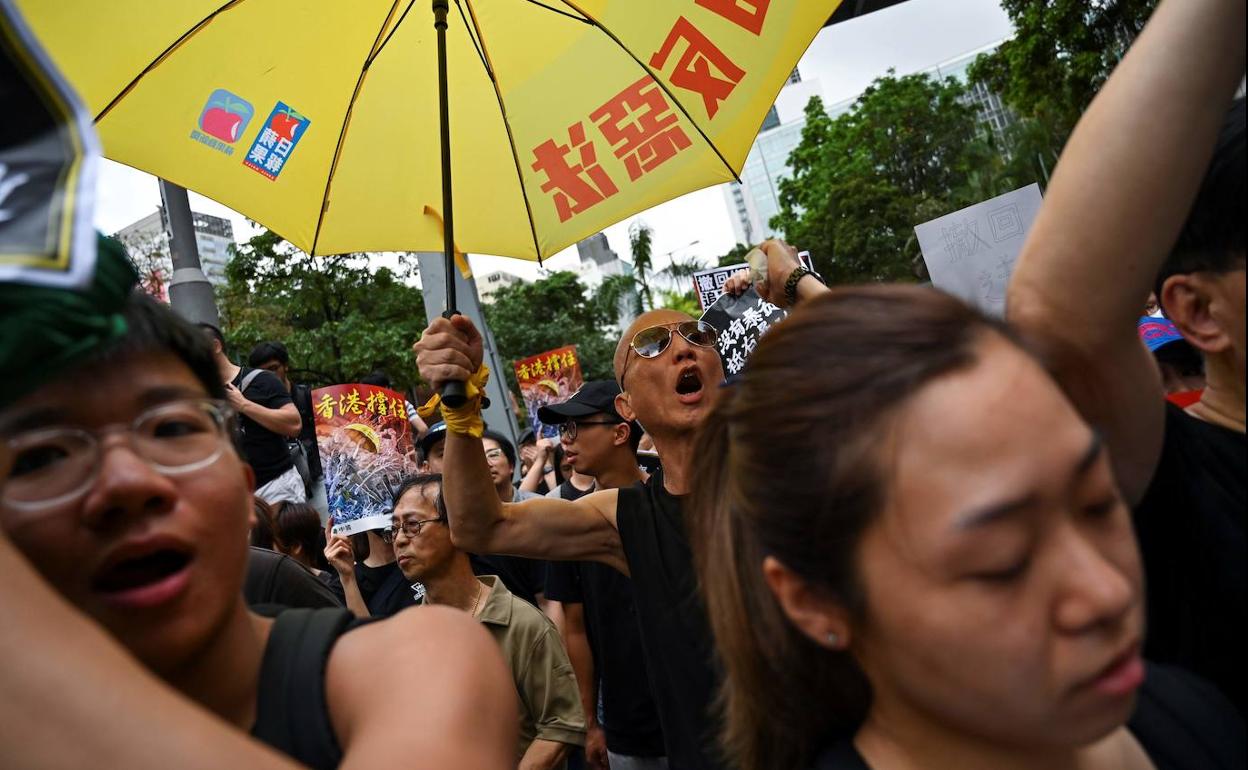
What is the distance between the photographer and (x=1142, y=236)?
1173 mm

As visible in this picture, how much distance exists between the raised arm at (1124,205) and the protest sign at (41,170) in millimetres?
1171

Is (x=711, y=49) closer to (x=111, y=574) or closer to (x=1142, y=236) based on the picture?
(x=1142, y=236)

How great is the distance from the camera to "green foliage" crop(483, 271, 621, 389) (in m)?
34.6

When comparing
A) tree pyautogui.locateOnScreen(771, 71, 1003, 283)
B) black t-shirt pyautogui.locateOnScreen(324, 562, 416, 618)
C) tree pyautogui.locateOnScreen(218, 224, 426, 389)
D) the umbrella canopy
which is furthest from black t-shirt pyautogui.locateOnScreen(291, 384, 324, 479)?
tree pyautogui.locateOnScreen(771, 71, 1003, 283)

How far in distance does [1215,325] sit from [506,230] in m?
2.46

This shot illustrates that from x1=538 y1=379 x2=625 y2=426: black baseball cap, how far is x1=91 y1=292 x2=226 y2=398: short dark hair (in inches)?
123

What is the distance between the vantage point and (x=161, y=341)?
1279 millimetres

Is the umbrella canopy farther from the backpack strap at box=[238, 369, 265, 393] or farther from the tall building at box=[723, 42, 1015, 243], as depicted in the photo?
the tall building at box=[723, 42, 1015, 243]

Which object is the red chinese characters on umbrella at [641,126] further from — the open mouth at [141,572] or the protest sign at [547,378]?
the protest sign at [547,378]

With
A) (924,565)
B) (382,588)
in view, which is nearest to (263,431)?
(382,588)

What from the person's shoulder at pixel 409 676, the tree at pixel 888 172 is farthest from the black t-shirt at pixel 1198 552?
the tree at pixel 888 172

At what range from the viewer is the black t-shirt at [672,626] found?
2.70 m

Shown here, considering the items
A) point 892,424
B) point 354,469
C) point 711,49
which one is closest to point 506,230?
point 711,49

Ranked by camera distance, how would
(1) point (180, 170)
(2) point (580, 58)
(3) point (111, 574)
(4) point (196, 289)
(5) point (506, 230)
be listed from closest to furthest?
1. (3) point (111, 574)
2. (1) point (180, 170)
3. (2) point (580, 58)
4. (5) point (506, 230)
5. (4) point (196, 289)
